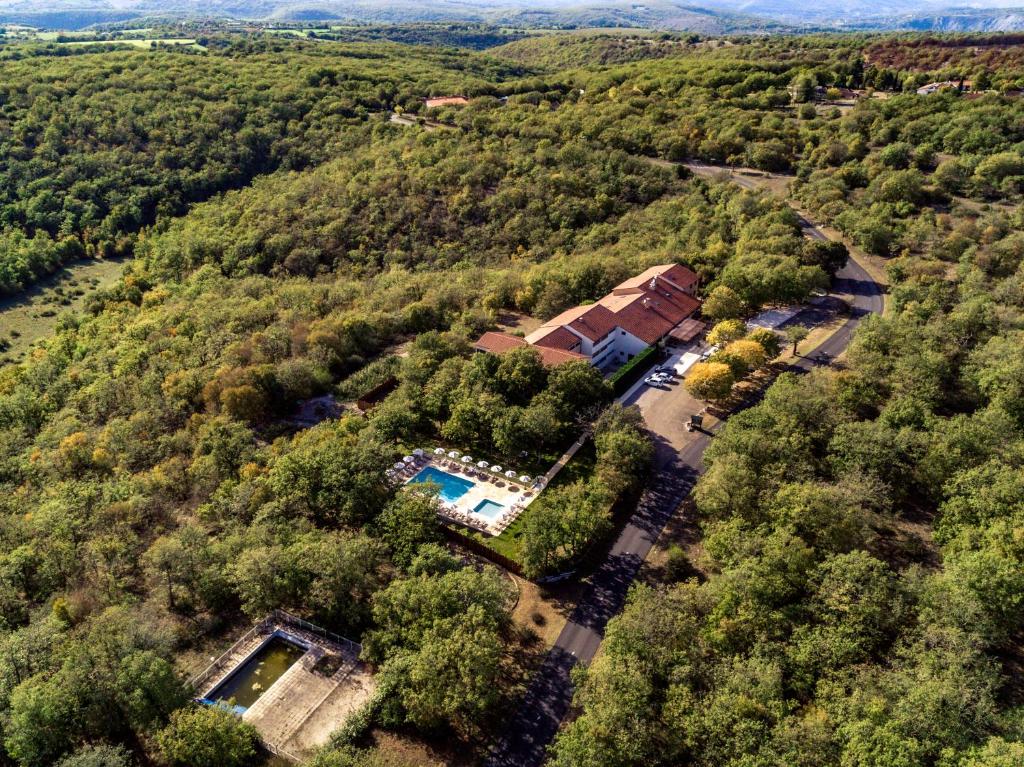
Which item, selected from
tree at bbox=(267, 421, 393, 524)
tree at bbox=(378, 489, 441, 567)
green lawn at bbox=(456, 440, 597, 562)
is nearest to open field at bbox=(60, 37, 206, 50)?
tree at bbox=(267, 421, 393, 524)

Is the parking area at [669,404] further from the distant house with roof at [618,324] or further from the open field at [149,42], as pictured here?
the open field at [149,42]

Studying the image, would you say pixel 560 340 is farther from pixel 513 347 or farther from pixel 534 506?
pixel 534 506

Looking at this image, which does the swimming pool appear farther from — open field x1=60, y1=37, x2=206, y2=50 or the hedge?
open field x1=60, y1=37, x2=206, y2=50

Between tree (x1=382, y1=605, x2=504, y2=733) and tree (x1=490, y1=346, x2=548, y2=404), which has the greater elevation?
tree (x1=490, y1=346, x2=548, y2=404)

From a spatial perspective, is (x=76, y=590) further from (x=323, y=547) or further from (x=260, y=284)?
(x=260, y=284)

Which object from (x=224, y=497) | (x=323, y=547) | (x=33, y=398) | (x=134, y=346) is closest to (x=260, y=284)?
(x=134, y=346)

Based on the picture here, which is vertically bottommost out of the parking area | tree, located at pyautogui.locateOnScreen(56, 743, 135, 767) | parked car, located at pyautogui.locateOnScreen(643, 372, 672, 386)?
tree, located at pyautogui.locateOnScreen(56, 743, 135, 767)

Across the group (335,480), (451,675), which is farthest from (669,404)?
(451,675)
